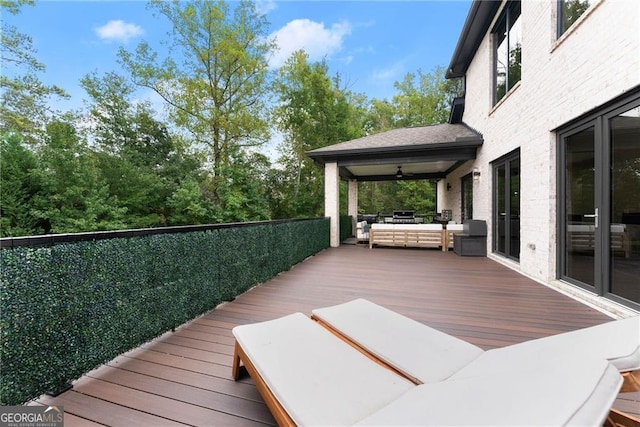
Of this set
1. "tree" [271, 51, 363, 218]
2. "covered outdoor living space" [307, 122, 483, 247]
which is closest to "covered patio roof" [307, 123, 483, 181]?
"covered outdoor living space" [307, 122, 483, 247]

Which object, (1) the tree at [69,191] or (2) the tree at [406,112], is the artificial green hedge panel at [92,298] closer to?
(1) the tree at [69,191]

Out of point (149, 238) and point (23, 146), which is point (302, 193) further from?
point (149, 238)

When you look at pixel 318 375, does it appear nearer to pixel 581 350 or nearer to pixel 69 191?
pixel 581 350

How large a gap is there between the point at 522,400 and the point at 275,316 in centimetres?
275

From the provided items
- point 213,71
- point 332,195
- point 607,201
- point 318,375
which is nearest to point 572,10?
point 607,201

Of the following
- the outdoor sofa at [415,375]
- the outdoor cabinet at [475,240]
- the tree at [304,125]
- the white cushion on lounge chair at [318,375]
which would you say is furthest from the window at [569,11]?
the tree at [304,125]

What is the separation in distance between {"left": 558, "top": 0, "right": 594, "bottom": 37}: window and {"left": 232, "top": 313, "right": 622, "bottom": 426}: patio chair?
197 inches

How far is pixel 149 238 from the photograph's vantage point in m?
2.74

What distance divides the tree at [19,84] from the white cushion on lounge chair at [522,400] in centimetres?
1750

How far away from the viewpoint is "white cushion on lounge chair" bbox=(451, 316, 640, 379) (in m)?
1.18

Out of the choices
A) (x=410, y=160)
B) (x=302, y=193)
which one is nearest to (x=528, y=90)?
(x=410, y=160)

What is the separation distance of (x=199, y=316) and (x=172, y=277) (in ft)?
2.24

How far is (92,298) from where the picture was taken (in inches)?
85.6

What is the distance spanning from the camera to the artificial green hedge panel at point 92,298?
5.71 ft
